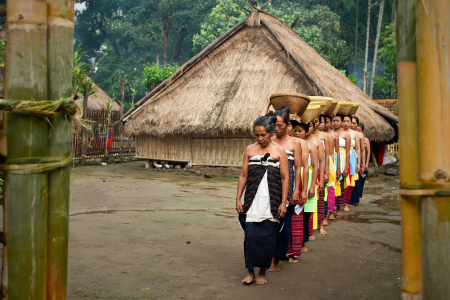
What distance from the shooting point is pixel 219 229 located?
5980mm

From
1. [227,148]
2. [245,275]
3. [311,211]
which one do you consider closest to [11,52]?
[245,275]

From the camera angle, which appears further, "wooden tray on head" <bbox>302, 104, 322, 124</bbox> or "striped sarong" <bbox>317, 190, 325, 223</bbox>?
"striped sarong" <bbox>317, 190, 325, 223</bbox>

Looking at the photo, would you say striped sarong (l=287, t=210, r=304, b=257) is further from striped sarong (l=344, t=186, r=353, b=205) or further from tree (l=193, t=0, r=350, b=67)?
tree (l=193, t=0, r=350, b=67)

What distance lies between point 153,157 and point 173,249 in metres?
10.4

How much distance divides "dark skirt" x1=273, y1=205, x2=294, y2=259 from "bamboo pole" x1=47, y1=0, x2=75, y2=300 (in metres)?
2.57

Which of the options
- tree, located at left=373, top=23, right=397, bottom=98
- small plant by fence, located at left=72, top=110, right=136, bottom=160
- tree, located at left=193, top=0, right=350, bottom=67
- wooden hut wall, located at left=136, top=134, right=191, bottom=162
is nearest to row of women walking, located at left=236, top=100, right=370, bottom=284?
wooden hut wall, located at left=136, top=134, right=191, bottom=162

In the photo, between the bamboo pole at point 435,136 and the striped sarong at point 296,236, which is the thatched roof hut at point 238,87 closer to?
the striped sarong at point 296,236

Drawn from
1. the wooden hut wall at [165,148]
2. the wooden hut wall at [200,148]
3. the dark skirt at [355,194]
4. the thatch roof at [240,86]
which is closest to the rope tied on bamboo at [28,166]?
the dark skirt at [355,194]

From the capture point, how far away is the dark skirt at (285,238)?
435 cm

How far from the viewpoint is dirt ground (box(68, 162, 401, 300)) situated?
144 inches

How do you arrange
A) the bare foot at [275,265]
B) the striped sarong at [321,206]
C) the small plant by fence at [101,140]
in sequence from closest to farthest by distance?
the bare foot at [275,265] → the striped sarong at [321,206] → the small plant by fence at [101,140]

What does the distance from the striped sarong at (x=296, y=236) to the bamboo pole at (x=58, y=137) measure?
2.93 m

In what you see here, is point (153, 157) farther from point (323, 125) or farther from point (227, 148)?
point (323, 125)

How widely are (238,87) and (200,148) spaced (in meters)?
2.39
